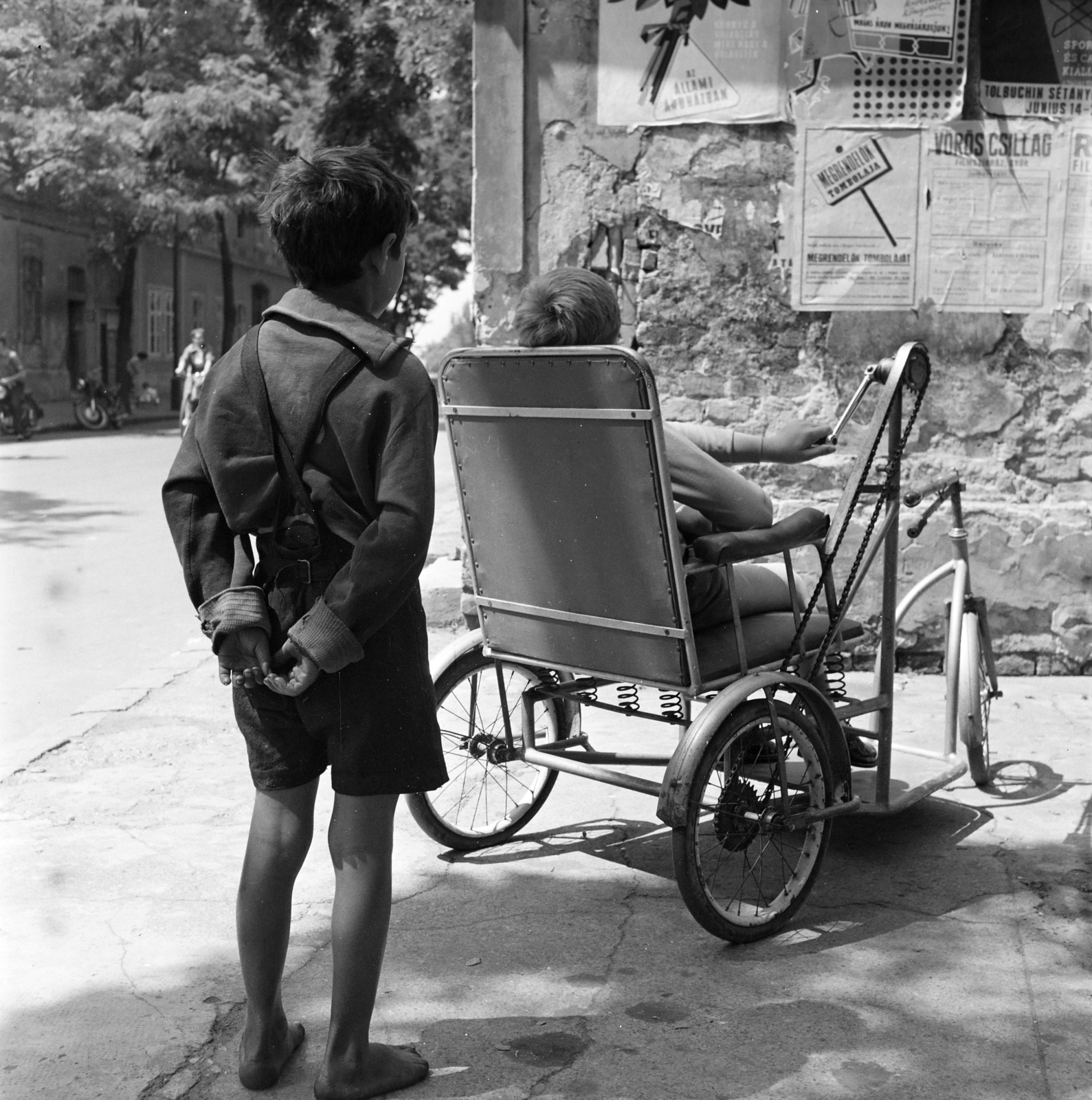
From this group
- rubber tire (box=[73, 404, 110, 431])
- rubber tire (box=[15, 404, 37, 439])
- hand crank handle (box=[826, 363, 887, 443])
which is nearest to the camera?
hand crank handle (box=[826, 363, 887, 443])

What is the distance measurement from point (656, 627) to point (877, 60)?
3.37 meters

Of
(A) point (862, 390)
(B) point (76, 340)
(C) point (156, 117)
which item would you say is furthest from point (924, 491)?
(B) point (76, 340)

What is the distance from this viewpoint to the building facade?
29.8 meters

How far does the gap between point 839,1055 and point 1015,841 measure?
4.91ft

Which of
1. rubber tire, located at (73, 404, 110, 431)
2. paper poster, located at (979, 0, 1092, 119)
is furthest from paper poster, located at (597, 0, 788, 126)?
rubber tire, located at (73, 404, 110, 431)

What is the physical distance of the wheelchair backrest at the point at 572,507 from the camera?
3.21m

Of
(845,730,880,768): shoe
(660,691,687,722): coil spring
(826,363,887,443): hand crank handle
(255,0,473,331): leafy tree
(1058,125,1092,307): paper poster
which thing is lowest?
(845,730,880,768): shoe

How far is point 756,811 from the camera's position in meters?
3.42

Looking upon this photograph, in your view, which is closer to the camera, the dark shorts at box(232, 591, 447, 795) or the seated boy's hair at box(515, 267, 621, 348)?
the dark shorts at box(232, 591, 447, 795)

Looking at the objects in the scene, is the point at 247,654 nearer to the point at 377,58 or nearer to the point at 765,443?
the point at 765,443

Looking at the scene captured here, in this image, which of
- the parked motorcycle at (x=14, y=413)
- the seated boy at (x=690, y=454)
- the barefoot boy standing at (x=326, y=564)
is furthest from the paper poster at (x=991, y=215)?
the parked motorcycle at (x=14, y=413)

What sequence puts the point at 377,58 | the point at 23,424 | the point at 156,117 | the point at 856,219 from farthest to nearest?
the point at 156,117 < the point at 23,424 < the point at 377,58 < the point at 856,219

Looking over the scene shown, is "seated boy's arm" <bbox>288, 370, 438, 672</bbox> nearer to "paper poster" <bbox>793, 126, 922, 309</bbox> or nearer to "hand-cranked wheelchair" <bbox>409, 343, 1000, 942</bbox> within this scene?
"hand-cranked wheelchair" <bbox>409, 343, 1000, 942</bbox>

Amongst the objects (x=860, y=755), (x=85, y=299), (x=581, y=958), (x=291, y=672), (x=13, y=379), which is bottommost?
(x=581, y=958)
